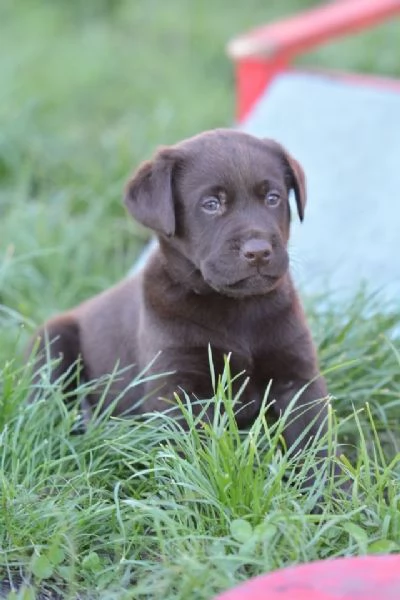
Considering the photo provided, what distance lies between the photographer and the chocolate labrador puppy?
3393 mm

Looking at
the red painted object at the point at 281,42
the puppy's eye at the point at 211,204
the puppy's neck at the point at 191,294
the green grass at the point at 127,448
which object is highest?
the red painted object at the point at 281,42

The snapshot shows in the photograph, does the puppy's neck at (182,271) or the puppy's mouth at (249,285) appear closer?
the puppy's mouth at (249,285)

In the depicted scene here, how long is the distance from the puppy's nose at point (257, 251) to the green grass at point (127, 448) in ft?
1.27

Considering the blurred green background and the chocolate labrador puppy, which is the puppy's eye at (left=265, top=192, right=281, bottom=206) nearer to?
the chocolate labrador puppy

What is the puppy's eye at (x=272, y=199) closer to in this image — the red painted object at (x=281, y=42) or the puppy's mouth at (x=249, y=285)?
the puppy's mouth at (x=249, y=285)

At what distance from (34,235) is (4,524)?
2.63 m

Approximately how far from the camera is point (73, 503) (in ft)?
10.3

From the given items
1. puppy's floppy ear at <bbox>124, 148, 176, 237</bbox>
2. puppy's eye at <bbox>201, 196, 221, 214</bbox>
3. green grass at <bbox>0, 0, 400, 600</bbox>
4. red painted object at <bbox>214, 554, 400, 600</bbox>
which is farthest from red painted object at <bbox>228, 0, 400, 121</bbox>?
red painted object at <bbox>214, 554, 400, 600</bbox>

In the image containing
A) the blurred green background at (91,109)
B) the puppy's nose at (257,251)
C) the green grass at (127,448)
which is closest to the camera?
the green grass at (127,448)

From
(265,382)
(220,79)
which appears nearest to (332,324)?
(265,382)

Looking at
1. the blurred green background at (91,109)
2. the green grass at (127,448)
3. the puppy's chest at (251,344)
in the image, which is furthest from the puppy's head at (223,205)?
the blurred green background at (91,109)

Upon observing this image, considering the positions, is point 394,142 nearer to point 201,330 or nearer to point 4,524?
point 201,330

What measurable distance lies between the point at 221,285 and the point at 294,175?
1.60ft

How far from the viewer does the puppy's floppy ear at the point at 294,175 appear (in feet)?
11.8
